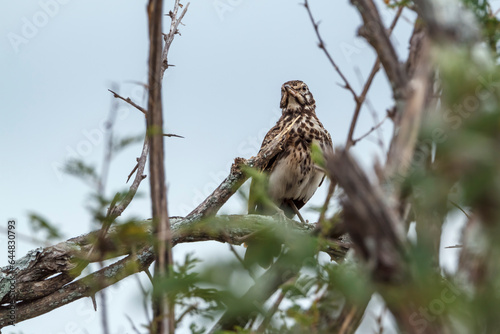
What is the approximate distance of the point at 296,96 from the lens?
19.6 feet

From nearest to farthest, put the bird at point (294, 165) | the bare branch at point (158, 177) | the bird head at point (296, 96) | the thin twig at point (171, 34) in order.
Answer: the bare branch at point (158, 177)
the thin twig at point (171, 34)
the bird at point (294, 165)
the bird head at point (296, 96)

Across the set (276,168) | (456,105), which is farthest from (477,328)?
(276,168)

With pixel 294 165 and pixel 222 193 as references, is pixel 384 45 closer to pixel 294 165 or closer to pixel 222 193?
pixel 222 193

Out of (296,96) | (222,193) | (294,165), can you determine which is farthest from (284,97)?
(222,193)

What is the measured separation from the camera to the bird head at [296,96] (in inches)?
235

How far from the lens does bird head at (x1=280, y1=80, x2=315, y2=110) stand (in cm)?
596

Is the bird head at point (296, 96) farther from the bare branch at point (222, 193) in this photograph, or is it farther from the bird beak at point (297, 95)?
the bare branch at point (222, 193)

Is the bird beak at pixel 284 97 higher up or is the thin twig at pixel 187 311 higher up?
the bird beak at pixel 284 97

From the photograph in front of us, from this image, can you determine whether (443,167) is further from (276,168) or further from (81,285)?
(276,168)

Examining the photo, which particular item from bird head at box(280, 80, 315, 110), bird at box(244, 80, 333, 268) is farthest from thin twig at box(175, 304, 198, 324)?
bird head at box(280, 80, 315, 110)

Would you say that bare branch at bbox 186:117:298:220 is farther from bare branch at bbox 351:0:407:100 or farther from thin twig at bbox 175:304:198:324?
bare branch at bbox 351:0:407:100

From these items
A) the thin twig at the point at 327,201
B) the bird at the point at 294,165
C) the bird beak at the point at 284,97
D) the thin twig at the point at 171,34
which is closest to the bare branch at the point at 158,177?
the thin twig at the point at 327,201

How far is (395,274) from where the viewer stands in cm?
94

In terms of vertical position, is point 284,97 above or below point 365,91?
above
